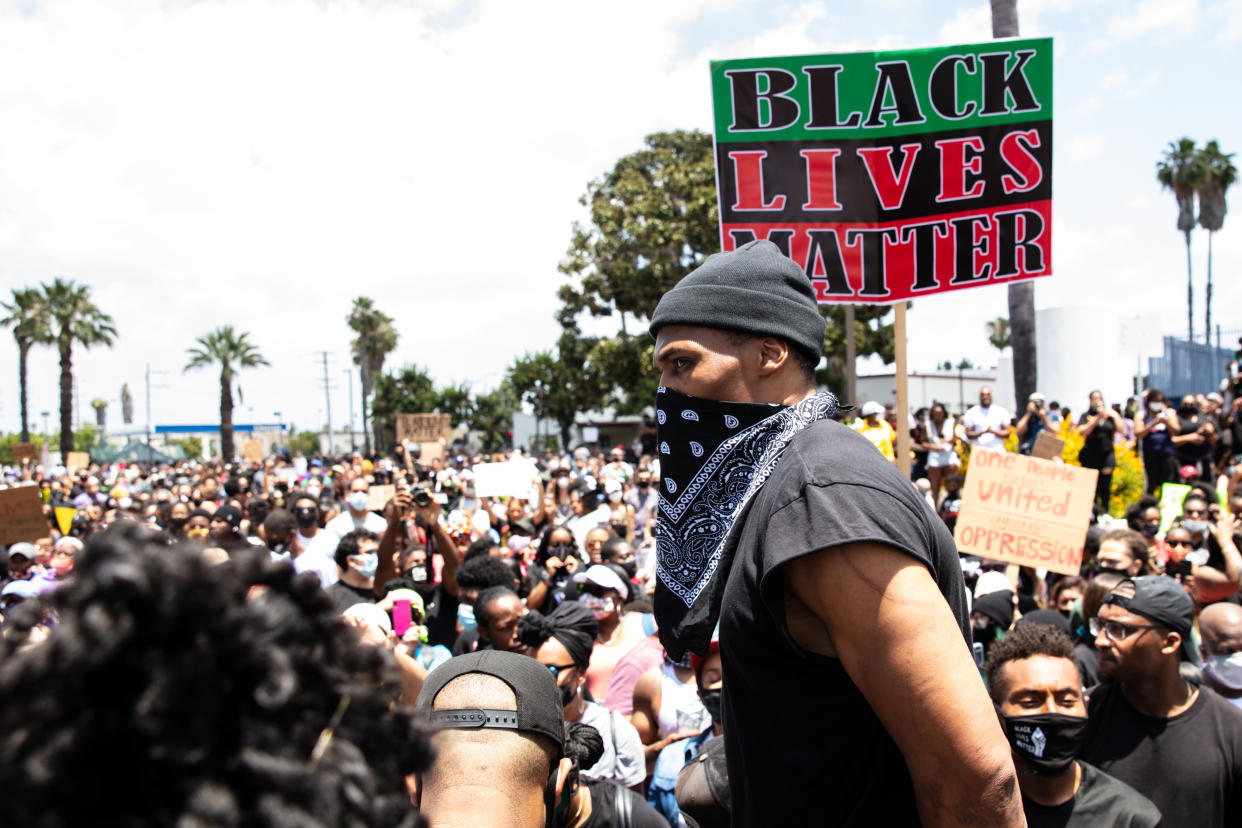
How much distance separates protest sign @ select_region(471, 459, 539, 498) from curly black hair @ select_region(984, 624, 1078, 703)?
7.32m

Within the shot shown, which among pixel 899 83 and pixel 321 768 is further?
pixel 899 83

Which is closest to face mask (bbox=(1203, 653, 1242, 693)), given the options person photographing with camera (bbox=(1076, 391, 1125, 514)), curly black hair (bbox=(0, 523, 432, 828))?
curly black hair (bbox=(0, 523, 432, 828))

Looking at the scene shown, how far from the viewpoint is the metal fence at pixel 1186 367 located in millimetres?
21062

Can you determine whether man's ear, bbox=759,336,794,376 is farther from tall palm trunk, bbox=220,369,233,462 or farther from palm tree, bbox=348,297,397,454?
palm tree, bbox=348,297,397,454

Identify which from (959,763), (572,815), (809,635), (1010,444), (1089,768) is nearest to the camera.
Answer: (959,763)

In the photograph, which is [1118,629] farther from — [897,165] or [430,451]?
[430,451]

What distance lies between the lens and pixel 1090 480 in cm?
599

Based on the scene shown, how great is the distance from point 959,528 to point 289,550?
17.7 ft

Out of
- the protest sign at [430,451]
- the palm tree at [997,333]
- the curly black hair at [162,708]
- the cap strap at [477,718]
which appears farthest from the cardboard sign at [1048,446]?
the palm tree at [997,333]

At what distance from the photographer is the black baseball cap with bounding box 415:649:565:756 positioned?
6.82 ft

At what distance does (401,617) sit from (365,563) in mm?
1357

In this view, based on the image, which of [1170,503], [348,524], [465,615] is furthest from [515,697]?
[1170,503]

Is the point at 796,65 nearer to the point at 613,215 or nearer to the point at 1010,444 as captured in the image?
the point at 1010,444

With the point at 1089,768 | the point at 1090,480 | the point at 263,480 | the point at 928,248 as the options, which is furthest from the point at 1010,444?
the point at 263,480
